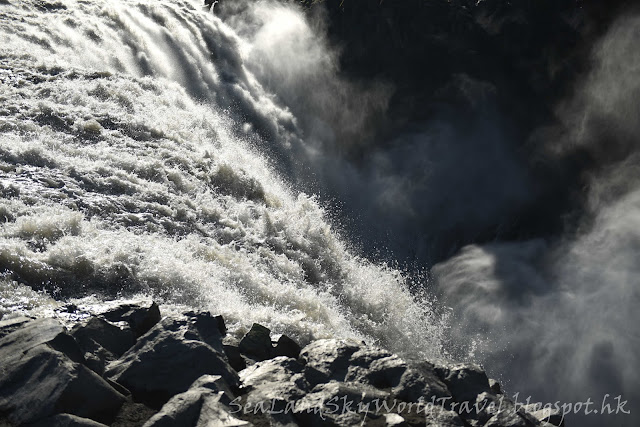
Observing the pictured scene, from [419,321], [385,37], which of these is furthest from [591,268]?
[385,37]

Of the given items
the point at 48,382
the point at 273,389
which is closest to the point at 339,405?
the point at 273,389

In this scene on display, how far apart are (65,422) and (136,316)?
7.50 feet

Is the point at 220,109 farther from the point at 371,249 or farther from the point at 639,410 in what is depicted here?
the point at 639,410

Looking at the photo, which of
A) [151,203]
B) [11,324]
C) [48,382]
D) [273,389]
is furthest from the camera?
[151,203]

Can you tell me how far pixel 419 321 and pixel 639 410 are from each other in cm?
473

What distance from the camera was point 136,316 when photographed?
7.08 meters

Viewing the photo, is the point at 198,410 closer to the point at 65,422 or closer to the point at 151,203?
the point at 65,422

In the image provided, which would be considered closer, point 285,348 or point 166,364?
point 166,364

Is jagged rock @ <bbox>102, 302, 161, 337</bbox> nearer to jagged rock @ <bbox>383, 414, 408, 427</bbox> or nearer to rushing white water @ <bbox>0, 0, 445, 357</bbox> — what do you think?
rushing white water @ <bbox>0, 0, 445, 357</bbox>

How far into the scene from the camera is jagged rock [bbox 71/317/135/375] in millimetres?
6043

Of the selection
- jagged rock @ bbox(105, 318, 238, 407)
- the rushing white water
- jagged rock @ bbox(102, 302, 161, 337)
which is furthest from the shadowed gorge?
jagged rock @ bbox(105, 318, 238, 407)

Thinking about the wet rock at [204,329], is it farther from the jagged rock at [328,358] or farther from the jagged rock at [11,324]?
the jagged rock at [11,324]

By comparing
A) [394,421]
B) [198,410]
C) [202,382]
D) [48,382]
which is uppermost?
[394,421]

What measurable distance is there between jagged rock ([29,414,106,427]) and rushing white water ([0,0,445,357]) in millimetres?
3199
